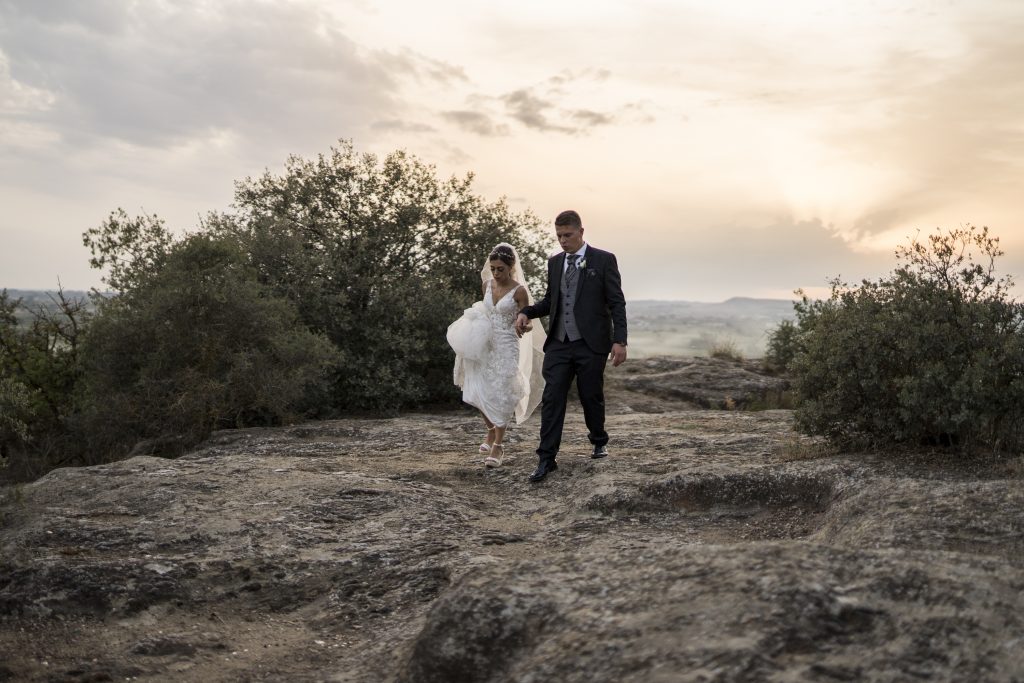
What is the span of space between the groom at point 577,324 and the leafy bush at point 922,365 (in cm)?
200

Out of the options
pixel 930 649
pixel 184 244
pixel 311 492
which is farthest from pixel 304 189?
pixel 930 649

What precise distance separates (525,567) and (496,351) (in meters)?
4.72

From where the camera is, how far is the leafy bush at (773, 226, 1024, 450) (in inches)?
293

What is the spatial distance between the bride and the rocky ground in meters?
0.60

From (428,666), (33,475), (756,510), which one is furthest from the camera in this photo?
(33,475)

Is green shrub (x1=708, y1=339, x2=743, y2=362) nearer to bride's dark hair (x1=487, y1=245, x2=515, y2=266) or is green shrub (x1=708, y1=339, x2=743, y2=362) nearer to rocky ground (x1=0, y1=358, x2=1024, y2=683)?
rocky ground (x1=0, y1=358, x2=1024, y2=683)

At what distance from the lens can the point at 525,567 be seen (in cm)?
485

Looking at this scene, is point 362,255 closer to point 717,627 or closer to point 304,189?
point 304,189

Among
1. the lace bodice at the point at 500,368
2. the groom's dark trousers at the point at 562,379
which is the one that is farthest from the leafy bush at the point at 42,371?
the groom's dark trousers at the point at 562,379

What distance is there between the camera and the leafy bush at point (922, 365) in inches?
293

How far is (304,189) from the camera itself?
1758 cm

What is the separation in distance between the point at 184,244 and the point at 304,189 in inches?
156

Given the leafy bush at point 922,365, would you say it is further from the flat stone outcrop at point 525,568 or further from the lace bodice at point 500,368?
the lace bodice at point 500,368

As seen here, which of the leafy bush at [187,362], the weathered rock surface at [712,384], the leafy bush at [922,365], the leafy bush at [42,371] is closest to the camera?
the leafy bush at [922,365]
